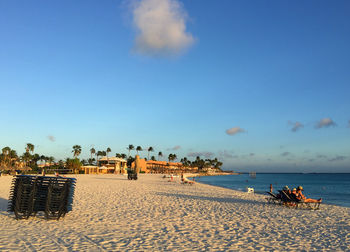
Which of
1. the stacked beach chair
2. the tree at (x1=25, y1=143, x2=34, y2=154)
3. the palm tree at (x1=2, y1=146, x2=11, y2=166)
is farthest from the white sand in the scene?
the tree at (x1=25, y1=143, x2=34, y2=154)

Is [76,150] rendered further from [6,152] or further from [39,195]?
[39,195]

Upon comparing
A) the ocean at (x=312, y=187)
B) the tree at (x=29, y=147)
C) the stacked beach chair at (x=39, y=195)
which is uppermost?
the tree at (x=29, y=147)

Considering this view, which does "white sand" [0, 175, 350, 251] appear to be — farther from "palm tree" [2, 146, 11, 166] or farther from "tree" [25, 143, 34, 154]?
"tree" [25, 143, 34, 154]

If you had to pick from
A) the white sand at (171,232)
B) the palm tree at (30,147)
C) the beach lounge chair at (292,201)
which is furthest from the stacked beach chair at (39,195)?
the palm tree at (30,147)

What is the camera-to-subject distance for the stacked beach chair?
8.33 m

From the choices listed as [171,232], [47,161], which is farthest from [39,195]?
[47,161]

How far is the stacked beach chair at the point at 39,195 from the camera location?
328 inches

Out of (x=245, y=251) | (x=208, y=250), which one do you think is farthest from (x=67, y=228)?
(x=245, y=251)

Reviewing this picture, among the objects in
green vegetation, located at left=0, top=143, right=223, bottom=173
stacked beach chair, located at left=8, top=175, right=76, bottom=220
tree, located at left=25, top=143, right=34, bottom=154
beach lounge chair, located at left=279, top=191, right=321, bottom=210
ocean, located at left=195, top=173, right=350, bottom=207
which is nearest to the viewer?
stacked beach chair, located at left=8, top=175, right=76, bottom=220

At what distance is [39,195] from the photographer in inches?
333

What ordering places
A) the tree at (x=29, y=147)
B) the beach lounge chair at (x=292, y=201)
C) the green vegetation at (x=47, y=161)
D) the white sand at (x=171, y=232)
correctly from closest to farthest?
1. the white sand at (x=171, y=232)
2. the beach lounge chair at (x=292, y=201)
3. the green vegetation at (x=47, y=161)
4. the tree at (x=29, y=147)

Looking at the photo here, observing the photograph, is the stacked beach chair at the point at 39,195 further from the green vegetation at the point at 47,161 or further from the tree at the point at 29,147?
the tree at the point at 29,147

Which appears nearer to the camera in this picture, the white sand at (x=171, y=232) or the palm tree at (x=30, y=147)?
the white sand at (x=171, y=232)

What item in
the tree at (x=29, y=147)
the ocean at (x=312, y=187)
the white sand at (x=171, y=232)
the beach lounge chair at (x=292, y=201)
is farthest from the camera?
the tree at (x=29, y=147)
